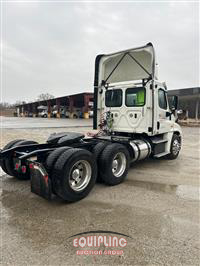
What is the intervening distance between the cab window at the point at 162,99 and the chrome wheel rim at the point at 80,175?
3282 millimetres

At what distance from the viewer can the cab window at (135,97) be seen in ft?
17.3

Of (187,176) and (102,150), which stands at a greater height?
(102,150)

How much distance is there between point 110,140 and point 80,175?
5.66ft

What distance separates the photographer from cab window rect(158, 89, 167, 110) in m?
5.52

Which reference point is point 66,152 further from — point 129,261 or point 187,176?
point 187,176

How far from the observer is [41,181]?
3.04 m

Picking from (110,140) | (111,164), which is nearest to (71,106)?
(110,140)

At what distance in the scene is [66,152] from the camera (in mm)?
3236

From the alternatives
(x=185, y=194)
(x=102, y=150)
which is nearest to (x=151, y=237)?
(x=185, y=194)

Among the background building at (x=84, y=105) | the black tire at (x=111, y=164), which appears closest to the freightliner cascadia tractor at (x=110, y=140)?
the black tire at (x=111, y=164)

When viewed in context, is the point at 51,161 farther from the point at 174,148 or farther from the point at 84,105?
the point at 84,105

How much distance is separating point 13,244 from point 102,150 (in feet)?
7.77

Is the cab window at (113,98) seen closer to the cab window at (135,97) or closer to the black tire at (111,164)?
the cab window at (135,97)

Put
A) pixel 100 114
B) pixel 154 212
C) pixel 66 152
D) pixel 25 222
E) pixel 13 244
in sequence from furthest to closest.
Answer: pixel 100 114 → pixel 66 152 → pixel 154 212 → pixel 25 222 → pixel 13 244
